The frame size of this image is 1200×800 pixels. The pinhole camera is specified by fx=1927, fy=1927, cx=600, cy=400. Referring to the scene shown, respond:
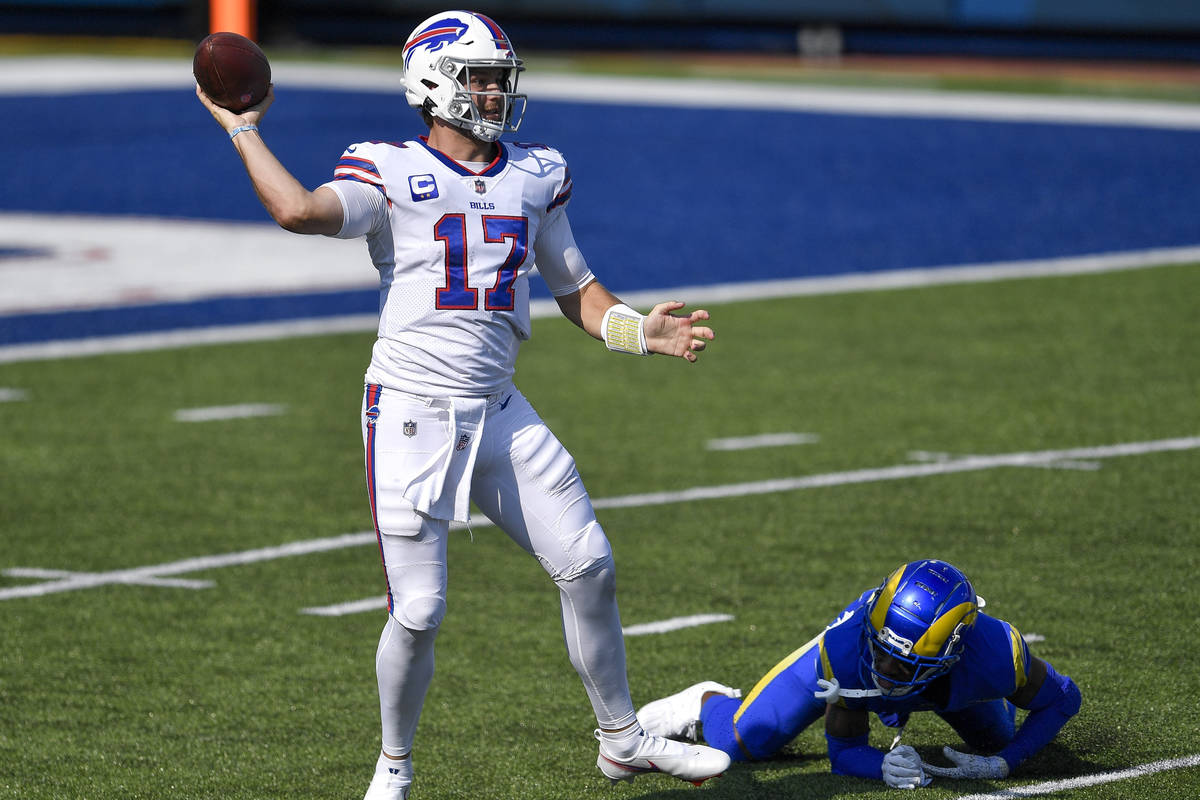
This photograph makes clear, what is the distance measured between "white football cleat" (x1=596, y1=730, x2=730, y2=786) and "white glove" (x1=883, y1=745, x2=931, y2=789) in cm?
46

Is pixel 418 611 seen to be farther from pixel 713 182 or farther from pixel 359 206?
pixel 713 182

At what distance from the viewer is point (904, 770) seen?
5.26m

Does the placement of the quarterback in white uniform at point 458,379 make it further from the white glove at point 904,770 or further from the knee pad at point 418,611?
the white glove at point 904,770

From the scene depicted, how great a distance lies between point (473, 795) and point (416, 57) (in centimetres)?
204

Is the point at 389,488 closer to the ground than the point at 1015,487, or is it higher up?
higher up

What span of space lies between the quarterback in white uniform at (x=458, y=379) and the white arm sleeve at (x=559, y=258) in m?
0.10

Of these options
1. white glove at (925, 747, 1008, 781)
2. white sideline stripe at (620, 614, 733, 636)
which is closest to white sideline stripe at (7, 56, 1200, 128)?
white sideline stripe at (620, 614, 733, 636)

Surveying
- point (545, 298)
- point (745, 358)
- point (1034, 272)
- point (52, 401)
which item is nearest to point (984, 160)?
point (1034, 272)

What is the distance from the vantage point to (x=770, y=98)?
103 feet

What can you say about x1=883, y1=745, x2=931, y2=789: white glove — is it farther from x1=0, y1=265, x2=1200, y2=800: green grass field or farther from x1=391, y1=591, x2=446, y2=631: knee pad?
x1=391, y1=591, x2=446, y2=631: knee pad

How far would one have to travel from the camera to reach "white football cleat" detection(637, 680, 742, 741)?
5684mm

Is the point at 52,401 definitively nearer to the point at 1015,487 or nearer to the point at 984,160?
the point at 1015,487

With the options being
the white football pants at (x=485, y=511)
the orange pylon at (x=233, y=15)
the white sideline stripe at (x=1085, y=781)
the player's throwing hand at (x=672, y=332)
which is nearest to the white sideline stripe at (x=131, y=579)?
the white football pants at (x=485, y=511)

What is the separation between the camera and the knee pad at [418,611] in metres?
4.90
